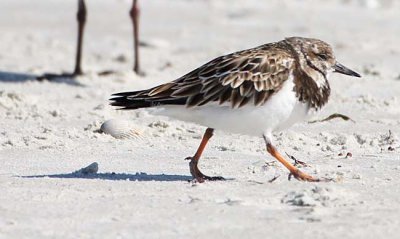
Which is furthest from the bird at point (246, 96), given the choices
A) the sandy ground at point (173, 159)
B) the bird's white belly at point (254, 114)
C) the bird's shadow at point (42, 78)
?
the bird's shadow at point (42, 78)

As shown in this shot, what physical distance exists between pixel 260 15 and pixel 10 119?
7.59m

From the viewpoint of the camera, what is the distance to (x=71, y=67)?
12.6m

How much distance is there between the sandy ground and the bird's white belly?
336 mm

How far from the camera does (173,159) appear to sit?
23.2 feet

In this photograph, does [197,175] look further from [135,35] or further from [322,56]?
[135,35]

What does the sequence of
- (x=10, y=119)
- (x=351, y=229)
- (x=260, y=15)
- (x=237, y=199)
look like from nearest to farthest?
1. (x=351, y=229)
2. (x=237, y=199)
3. (x=10, y=119)
4. (x=260, y=15)

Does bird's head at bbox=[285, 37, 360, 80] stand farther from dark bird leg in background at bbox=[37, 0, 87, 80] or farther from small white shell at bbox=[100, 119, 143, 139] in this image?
dark bird leg in background at bbox=[37, 0, 87, 80]

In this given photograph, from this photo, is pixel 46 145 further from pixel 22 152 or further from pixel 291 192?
pixel 291 192

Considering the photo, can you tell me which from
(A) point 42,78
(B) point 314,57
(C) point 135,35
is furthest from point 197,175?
(C) point 135,35

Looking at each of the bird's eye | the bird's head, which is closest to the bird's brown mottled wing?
the bird's head

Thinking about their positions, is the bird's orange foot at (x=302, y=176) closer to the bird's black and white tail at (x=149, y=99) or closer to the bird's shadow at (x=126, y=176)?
the bird's shadow at (x=126, y=176)

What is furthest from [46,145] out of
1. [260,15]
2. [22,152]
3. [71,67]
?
[260,15]

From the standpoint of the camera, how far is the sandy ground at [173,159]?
5273 millimetres

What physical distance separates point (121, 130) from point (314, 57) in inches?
70.0
